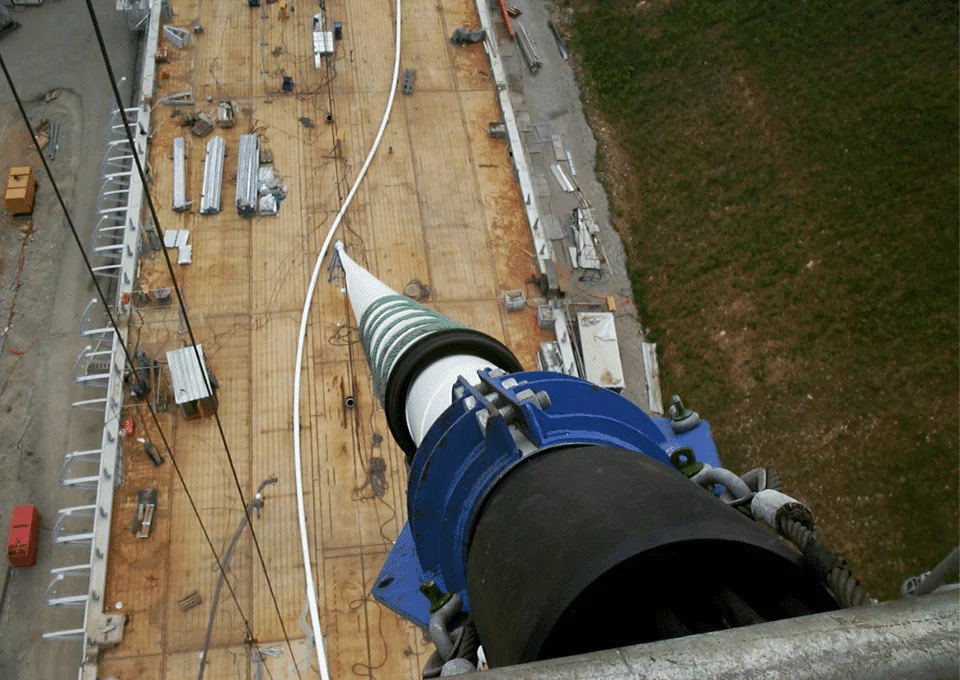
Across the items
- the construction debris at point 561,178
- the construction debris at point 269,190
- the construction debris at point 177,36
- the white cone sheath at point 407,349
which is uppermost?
the white cone sheath at point 407,349

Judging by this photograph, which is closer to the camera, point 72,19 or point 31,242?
point 31,242

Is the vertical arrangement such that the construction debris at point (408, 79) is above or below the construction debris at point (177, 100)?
above

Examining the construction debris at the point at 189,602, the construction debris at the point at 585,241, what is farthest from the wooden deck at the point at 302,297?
the construction debris at the point at 585,241

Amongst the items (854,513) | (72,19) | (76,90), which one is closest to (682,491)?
Result: (854,513)

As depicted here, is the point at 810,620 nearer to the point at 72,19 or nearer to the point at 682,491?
the point at 682,491

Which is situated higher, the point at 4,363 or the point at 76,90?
the point at 76,90

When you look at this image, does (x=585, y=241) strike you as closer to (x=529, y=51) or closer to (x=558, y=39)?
(x=529, y=51)

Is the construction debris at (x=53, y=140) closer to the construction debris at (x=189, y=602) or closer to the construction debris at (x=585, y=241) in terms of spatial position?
the construction debris at (x=585, y=241)

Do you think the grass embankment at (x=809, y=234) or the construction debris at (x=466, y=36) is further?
the construction debris at (x=466, y=36)
